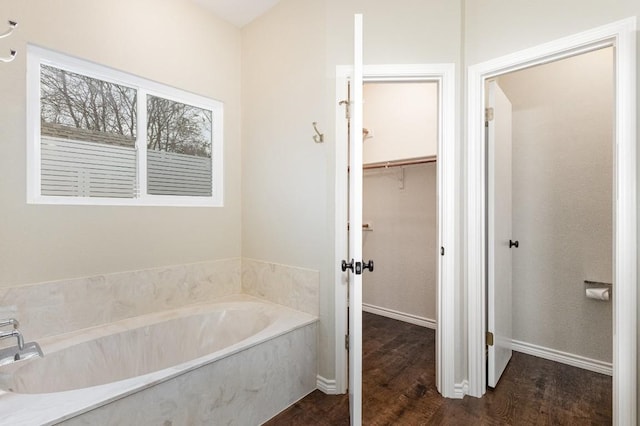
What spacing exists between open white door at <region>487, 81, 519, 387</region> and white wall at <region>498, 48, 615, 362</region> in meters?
0.41

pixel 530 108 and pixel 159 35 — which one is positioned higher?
pixel 159 35

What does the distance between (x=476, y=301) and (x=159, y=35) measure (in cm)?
283

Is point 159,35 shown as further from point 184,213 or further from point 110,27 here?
point 184,213

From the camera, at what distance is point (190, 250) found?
2305 mm

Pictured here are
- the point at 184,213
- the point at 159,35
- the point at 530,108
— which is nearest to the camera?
the point at 159,35

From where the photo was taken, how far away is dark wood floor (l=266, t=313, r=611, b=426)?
1.70 metres

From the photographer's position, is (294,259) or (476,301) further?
(294,259)

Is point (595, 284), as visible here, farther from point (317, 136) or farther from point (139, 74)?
point (139, 74)

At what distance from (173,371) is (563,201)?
9.55 ft

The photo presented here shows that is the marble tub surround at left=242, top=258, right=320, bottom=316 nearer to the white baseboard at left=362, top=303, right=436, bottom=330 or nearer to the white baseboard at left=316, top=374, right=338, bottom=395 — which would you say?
the white baseboard at left=316, top=374, right=338, bottom=395

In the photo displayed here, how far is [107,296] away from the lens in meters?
1.87

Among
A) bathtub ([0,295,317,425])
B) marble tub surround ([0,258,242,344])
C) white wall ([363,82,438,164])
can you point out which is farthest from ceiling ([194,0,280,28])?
bathtub ([0,295,317,425])

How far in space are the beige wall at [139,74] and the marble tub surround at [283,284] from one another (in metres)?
0.26

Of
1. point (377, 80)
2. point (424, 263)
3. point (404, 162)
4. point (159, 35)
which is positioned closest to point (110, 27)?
point (159, 35)
